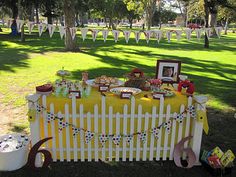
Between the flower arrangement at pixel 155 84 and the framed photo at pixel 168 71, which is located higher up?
the framed photo at pixel 168 71

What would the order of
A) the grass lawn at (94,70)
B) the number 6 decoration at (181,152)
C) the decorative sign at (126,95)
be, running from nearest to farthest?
the decorative sign at (126,95), the number 6 decoration at (181,152), the grass lawn at (94,70)

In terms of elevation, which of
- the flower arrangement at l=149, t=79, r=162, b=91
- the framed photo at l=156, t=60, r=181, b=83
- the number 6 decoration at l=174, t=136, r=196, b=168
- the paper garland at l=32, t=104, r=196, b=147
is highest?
the framed photo at l=156, t=60, r=181, b=83

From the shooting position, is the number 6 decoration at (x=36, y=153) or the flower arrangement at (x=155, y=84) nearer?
the number 6 decoration at (x=36, y=153)

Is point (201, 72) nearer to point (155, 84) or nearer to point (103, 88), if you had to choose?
point (155, 84)

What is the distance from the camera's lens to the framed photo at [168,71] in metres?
5.35

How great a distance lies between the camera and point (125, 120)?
449 cm

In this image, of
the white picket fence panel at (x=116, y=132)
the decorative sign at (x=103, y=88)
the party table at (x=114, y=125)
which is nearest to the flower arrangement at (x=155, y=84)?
the party table at (x=114, y=125)

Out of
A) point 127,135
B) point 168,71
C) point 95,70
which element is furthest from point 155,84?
point 95,70

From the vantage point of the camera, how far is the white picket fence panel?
4.46 meters

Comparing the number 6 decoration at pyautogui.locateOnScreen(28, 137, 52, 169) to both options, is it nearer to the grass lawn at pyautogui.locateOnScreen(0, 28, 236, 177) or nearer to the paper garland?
the grass lawn at pyautogui.locateOnScreen(0, 28, 236, 177)

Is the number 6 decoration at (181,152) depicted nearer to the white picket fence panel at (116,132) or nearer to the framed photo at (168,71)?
the white picket fence panel at (116,132)

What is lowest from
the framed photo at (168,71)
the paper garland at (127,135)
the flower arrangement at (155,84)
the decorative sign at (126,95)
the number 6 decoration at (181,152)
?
the number 6 decoration at (181,152)

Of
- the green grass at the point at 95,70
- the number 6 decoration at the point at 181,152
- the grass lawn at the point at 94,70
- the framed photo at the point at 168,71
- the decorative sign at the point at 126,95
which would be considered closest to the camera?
the decorative sign at the point at 126,95

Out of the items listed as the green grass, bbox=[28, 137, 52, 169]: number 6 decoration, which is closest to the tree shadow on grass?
the green grass
